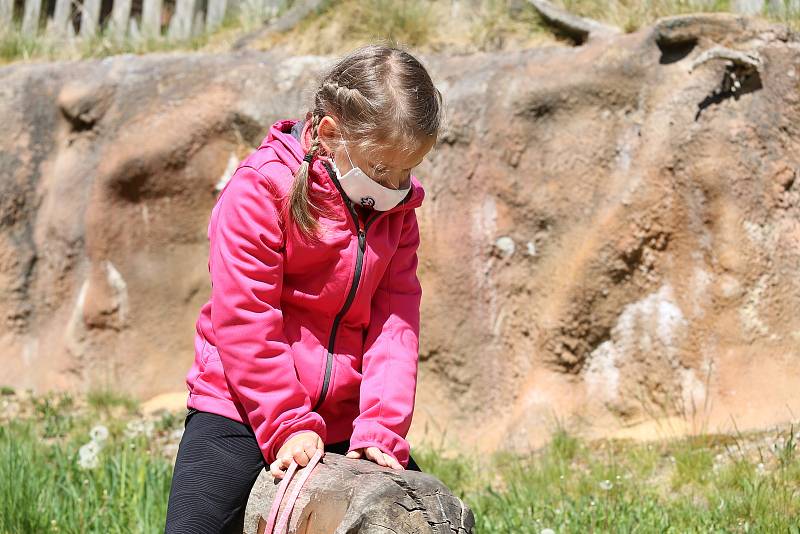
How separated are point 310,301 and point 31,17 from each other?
219 inches

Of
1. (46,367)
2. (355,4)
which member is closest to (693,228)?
(355,4)

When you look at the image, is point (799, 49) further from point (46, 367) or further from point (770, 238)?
point (46, 367)

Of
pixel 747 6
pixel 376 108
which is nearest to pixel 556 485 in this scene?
pixel 376 108

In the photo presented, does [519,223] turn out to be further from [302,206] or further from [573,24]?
[302,206]

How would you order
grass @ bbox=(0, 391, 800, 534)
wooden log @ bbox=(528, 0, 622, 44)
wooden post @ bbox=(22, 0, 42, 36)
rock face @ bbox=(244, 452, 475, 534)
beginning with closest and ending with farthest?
rock face @ bbox=(244, 452, 475, 534)
grass @ bbox=(0, 391, 800, 534)
wooden log @ bbox=(528, 0, 622, 44)
wooden post @ bbox=(22, 0, 42, 36)

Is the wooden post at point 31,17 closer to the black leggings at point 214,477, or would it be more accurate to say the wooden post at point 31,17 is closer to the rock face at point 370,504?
the black leggings at point 214,477

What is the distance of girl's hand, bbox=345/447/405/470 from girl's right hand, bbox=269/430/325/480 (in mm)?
115

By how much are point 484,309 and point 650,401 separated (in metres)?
0.93

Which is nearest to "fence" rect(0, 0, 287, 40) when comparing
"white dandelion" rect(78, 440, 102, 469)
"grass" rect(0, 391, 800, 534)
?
"grass" rect(0, 391, 800, 534)

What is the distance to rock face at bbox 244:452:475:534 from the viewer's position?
207 cm

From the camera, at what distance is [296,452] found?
2.20m

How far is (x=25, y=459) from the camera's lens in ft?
12.4

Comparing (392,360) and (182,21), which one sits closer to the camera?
(392,360)

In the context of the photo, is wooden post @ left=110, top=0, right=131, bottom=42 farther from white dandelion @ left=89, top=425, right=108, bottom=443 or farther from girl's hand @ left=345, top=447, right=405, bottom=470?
girl's hand @ left=345, top=447, right=405, bottom=470
